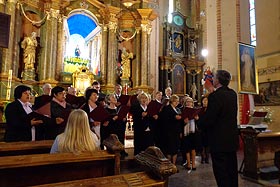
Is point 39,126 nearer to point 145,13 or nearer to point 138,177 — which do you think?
point 138,177

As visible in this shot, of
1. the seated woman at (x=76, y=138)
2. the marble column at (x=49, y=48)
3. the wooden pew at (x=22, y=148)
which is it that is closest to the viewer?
the seated woman at (x=76, y=138)

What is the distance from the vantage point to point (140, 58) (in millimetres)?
10703

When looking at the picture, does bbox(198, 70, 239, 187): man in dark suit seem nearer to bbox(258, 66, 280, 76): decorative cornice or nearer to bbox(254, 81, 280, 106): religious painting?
bbox(254, 81, 280, 106): religious painting

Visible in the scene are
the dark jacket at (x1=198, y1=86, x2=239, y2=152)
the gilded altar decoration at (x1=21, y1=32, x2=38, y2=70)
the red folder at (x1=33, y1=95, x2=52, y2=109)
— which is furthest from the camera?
the gilded altar decoration at (x1=21, y1=32, x2=38, y2=70)

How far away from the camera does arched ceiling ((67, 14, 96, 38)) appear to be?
32.8 feet

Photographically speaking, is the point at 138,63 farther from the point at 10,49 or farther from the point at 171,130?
the point at 171,130

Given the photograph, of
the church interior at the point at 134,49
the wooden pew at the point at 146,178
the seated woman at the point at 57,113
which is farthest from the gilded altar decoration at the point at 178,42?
the wooden pew at the point at 146,178

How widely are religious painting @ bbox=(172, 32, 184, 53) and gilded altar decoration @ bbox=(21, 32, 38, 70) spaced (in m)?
8.00

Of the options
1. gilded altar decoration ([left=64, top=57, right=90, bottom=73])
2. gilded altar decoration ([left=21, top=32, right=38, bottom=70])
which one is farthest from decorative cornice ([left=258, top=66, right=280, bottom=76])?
gilded altar decoration ([left=21, top=32, right=38, bottom=70])

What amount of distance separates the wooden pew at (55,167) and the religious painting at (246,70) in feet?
16.9

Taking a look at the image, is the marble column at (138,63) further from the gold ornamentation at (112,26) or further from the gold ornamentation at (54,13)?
the gold ornamentation at (54,13)

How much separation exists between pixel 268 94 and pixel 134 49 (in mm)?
5952

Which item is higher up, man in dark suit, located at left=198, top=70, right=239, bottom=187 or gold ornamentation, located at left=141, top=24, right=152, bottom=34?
gold ornamentation, located at left=141, top=24, right=152, bottom=34

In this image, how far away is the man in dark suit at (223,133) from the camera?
2.69m
